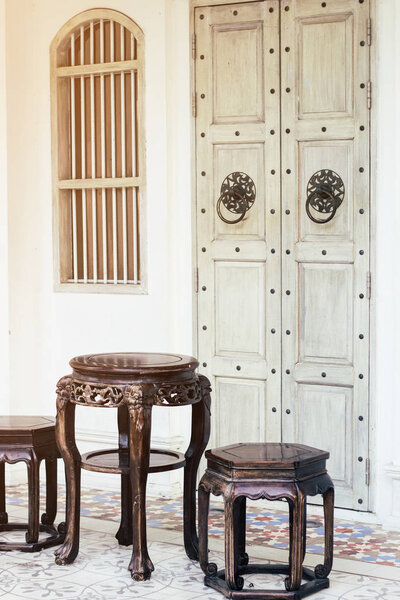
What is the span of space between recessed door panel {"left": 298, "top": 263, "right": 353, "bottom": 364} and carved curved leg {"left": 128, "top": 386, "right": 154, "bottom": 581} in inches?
57.1

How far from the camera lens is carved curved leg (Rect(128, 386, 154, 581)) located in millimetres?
4570

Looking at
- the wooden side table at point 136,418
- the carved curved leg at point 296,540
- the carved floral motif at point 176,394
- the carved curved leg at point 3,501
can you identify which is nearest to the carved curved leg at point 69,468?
the wooden side table at point 136,418

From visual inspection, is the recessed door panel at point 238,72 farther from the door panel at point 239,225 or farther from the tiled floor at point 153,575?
the tiled floor at point 153,575

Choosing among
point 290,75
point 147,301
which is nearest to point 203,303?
point 147,301

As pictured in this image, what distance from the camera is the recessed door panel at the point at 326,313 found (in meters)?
5.64

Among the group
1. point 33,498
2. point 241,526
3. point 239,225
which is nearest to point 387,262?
point 239,225

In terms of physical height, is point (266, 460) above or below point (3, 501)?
above

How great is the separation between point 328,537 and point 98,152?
2996 mm

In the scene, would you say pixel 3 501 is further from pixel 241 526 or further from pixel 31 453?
pixel 241 526

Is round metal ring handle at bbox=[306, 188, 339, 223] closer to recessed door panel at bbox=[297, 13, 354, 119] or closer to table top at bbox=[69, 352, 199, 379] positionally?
recessed door panel at bbox=[297, 13, 354, 119]

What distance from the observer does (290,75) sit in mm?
5750

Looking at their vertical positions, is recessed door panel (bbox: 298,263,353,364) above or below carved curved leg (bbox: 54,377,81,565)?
above

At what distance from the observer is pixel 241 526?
467 cm

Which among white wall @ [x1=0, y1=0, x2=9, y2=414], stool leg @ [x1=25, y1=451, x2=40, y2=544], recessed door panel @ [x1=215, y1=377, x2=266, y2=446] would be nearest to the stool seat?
stool leg @ [x1=25, y1=451, x2=40, y2=544]
